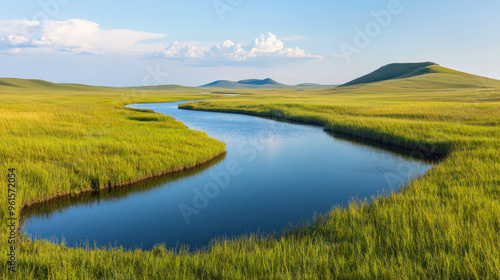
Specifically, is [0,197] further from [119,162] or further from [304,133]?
[304,133]

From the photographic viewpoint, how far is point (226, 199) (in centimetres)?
1223

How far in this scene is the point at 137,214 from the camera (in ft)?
34.7

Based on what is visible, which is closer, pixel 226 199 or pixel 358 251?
pixel 358 251

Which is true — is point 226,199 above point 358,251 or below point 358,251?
below

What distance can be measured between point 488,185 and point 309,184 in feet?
21.5

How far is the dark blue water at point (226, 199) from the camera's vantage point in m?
9.27

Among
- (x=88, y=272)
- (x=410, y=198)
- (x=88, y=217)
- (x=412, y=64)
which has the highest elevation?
(x=412, y=64)

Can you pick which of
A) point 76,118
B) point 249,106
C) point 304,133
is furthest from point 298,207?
point 249,106

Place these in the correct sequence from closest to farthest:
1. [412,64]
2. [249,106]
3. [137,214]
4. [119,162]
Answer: [137,214]
[119,162]
[249,106]
[412,64]

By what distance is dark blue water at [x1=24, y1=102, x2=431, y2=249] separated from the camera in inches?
365

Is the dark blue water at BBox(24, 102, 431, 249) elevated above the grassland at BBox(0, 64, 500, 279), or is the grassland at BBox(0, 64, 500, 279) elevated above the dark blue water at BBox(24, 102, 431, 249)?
the grassland at BBox(0, 64, 500, 279)

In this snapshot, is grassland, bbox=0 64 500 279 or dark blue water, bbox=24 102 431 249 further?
dark blue water, bbox=24 102 431 249

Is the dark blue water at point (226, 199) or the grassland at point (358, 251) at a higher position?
the grassland at point (358, 251)

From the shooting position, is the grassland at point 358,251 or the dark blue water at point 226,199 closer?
the grassland at point 358,251
